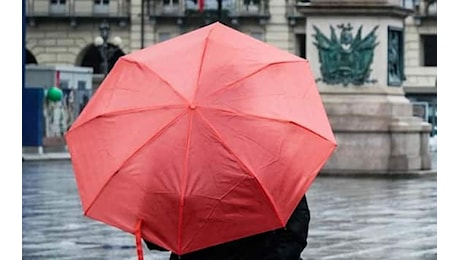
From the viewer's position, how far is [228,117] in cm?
515

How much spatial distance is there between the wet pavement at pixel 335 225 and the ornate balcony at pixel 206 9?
42834mm

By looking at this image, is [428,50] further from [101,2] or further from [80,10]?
[80,10]

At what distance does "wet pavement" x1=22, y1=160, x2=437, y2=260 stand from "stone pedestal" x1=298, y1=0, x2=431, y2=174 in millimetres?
948

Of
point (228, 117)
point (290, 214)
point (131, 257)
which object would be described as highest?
point (228, 117)

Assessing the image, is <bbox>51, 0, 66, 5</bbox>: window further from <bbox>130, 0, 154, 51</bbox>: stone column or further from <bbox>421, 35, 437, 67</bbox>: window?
<bbox>421, 35, 437, 67</bbox>: window

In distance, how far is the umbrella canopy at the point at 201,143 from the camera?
16.7 feet

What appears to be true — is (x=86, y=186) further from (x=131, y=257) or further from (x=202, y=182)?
(x=131, y=257)

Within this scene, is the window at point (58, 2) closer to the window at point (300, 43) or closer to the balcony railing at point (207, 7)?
the balcony railing at point (207, 7)

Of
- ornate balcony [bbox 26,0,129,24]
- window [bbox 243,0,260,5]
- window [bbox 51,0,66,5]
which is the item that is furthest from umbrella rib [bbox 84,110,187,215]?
window [bbox 51,0,66,5]

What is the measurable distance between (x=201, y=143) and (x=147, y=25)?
206 ft

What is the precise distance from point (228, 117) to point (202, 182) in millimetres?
279

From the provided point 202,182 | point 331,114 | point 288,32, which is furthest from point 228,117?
point 288,32

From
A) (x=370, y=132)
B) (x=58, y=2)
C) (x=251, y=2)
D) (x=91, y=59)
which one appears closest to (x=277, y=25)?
(x=251, y=2)

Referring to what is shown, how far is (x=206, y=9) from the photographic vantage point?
67.2 m
